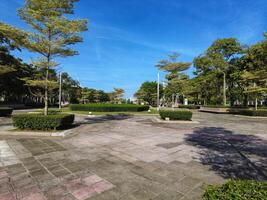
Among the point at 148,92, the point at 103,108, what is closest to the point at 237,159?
the point at 103,108

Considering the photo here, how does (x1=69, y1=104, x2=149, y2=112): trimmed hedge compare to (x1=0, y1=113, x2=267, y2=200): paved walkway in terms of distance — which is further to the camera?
(x1=69, y1=104, x2=149, y2=112): trimmed hedge

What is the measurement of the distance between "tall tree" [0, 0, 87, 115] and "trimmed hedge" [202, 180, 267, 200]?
10695mm

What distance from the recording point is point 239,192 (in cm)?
202

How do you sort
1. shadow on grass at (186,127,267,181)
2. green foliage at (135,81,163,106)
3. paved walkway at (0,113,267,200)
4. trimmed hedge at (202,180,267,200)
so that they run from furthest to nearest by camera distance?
green foliage at (135,81,163,106) < shadow on grass at (186,127,267,181) < paved walkway at (0,113,267,200) < trimmed hedge at (202,180,267,200)

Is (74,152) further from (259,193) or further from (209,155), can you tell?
(259,193)

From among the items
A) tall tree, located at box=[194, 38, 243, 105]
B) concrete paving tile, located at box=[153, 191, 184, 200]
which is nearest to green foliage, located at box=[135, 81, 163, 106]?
tall tree, located at box=[194, 38, 243, 105]

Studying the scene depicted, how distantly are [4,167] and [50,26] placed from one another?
8405 millimetres

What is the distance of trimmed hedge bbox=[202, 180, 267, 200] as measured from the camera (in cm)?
194

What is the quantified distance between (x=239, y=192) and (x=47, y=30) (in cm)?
1215

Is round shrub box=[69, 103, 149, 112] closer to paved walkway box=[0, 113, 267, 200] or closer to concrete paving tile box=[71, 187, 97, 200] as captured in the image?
paved walkway box=[0, 113, 267, 200]

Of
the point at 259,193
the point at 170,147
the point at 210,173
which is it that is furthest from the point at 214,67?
the point at 259,193

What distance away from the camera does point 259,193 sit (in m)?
1.98

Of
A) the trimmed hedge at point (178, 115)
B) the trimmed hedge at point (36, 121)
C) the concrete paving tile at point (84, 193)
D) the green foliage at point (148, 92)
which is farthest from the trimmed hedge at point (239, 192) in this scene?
the green foliage at point (148, 92)

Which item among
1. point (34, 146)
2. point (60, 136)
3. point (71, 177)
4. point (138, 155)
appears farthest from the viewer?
point (60, 136)
